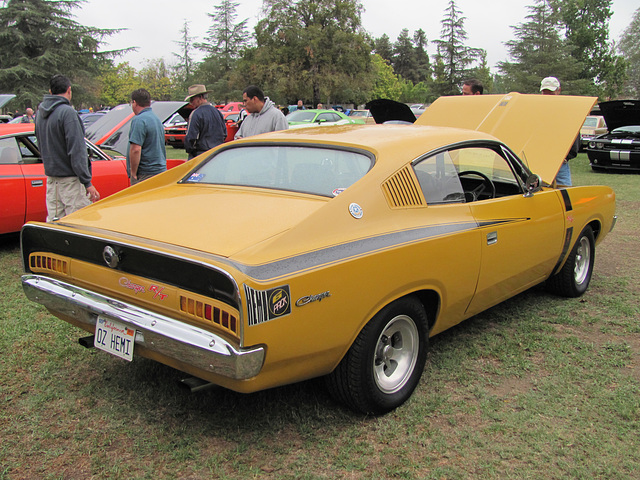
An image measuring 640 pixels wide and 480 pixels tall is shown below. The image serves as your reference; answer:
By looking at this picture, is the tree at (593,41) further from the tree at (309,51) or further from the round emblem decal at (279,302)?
the round emblem decal at (279,302)

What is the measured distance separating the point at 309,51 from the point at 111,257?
47.8 meters

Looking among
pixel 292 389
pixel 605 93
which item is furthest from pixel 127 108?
pixel 605 93

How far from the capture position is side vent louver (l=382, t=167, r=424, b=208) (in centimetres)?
296

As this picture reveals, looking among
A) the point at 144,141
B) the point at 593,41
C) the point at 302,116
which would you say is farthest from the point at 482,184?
the point at 593,41

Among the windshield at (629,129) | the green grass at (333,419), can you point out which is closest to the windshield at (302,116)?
the windshield at (629,129)

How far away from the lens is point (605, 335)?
Answer: 403 centimetres

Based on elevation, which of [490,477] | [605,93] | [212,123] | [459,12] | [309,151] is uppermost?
[459,12]

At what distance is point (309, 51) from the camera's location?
156 feet

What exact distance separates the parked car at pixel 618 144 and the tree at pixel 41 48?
1319 inches

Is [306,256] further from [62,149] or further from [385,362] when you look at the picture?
[62,149]

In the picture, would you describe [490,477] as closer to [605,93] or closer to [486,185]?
[486,185]

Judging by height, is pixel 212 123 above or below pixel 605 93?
below

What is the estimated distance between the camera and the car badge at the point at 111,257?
2.63 m

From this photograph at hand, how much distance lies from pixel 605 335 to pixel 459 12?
7201 cm
